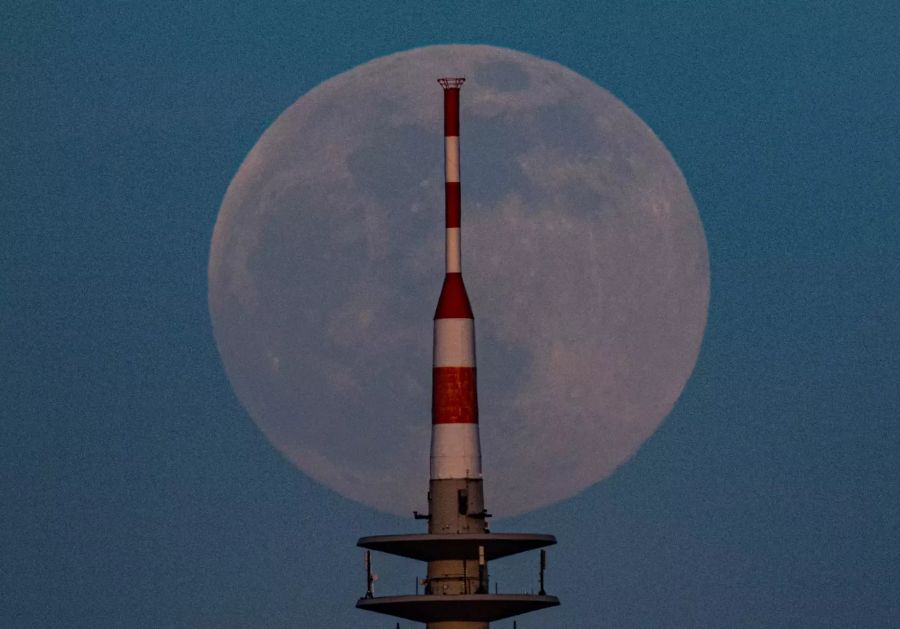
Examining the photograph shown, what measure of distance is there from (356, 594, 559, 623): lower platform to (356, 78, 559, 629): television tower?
0.13 feet

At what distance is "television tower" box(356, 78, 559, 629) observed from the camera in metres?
136

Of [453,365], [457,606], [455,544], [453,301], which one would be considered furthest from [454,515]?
[453,301]

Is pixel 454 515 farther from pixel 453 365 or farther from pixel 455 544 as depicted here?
pixel 453 365

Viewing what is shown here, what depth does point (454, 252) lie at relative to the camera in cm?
13775

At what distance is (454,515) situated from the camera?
136250 millimetres

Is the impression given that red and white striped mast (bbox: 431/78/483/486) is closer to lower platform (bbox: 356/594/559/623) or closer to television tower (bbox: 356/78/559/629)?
television tower (bbox: 356/78/559/629)

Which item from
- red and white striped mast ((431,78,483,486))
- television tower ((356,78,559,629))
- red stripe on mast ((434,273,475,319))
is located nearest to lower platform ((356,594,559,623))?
television tower ((356,78,559,629))

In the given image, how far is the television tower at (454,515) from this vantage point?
13550 cm

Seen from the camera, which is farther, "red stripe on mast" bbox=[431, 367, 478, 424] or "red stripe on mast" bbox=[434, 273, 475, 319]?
"red stripe on mast" bbox=[434, 273, 475, 319]

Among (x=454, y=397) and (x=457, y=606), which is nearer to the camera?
(x=454, y=397)

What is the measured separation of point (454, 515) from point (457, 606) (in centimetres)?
360

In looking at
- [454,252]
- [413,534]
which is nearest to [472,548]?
[413,534]

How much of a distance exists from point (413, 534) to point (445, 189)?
44.0 ft

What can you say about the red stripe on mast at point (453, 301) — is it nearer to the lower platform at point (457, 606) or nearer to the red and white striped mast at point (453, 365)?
the red and white striped mast at point (453, 365)
